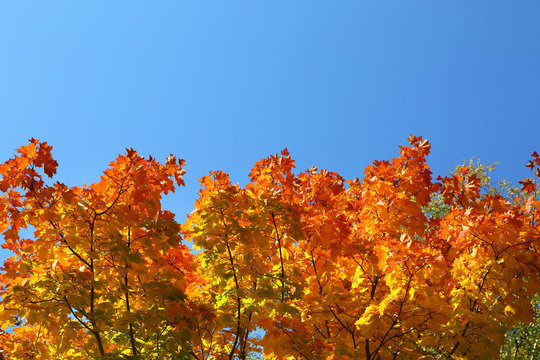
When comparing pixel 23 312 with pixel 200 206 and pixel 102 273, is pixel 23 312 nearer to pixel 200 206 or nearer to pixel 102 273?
pixel 102 273

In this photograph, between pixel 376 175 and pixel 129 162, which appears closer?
pixel 129 162

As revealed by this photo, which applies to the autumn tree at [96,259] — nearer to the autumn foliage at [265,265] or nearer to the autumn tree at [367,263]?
the autumn foliage at [265,265]

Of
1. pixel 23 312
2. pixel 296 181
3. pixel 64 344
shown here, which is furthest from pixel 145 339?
pixel 296 181

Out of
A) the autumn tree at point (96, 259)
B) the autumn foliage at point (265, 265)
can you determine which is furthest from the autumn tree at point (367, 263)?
the autumn tree at point (96, 259)

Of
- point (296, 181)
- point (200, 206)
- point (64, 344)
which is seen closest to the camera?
point (64, 344)

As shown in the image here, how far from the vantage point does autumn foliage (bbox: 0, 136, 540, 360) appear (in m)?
7.09

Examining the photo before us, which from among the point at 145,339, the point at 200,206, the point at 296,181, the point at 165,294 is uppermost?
the point at 296,181

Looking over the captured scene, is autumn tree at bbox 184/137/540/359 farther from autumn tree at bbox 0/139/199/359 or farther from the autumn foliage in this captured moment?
autumn tree at bbox 0/139/199/359

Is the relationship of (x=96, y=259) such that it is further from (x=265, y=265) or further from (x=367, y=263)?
(x=367, y=263)

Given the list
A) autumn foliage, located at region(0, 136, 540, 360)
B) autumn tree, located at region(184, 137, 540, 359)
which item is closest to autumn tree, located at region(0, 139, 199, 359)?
autumn foliage, located at region(0, 136, 540, 360)

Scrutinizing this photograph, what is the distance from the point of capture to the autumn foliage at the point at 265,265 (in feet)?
23.2

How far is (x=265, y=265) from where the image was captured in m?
8.67

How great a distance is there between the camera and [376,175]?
27.3 feet

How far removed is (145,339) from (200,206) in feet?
8.04
